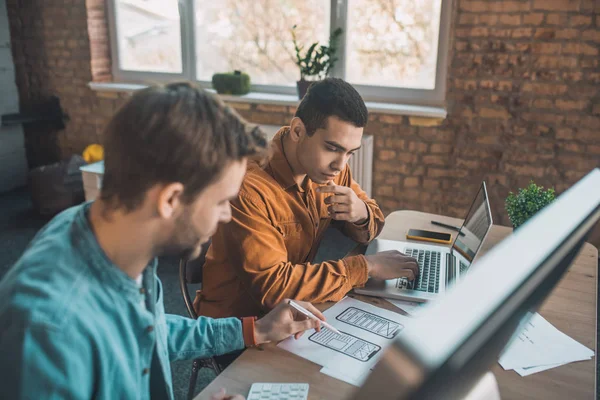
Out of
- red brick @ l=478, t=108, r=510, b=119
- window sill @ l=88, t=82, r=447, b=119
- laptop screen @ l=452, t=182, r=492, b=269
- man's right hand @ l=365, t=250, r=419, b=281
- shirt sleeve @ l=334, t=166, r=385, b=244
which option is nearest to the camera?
man's right hand @ l=365, t=250, r=419, b=281

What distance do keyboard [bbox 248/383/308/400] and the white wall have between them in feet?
14.5

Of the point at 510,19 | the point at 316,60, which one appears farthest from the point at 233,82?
the point at 510,19

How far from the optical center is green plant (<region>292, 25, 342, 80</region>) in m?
3.53

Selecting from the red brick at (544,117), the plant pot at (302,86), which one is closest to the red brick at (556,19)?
the red brick at (544,117)

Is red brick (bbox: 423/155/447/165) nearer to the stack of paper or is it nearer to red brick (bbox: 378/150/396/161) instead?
red brick (bbox: 378/150/396/161)

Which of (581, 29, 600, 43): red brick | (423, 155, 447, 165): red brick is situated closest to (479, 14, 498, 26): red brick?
(581, 29, 600, 43): red brick

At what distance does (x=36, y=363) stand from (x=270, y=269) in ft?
2.26

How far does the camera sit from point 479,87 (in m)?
3.24

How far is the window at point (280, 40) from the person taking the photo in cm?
352

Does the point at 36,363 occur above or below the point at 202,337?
above

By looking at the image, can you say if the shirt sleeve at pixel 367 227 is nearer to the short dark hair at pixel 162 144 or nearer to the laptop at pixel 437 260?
the laptop at pixel 437 260

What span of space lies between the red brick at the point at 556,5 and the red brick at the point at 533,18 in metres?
0.04

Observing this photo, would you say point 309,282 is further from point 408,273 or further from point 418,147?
point 418,147

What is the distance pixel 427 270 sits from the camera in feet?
5.31
